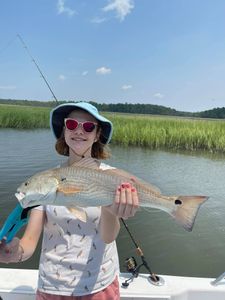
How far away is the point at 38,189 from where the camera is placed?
1.61 m

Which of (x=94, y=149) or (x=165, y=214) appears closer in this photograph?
(x=94, y=149)

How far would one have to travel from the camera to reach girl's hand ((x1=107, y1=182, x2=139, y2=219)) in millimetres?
1627

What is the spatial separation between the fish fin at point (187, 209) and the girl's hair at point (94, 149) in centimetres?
74

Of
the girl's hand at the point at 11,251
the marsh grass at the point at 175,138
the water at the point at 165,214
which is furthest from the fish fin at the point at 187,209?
the marsh grass at the point at 175,138

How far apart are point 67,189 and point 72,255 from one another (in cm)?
48

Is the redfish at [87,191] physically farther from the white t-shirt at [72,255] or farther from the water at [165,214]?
the water at [165,214]

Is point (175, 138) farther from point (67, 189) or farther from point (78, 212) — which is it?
point (67, 189)

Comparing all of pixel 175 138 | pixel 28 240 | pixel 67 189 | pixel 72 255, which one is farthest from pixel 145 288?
pixel 175 138

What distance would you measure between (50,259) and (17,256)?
180mm

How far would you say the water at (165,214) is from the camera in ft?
20.3

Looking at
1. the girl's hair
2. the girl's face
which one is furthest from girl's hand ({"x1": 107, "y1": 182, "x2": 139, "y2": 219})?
the girl's hair

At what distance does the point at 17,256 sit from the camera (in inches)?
74.5

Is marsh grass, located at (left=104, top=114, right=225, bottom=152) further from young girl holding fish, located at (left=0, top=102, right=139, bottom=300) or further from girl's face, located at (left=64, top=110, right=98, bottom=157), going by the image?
young girl holding fish, located at (left=0, top=102, right=139, bottom=300)

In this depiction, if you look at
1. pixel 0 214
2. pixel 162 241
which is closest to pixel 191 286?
pixel 162 241
